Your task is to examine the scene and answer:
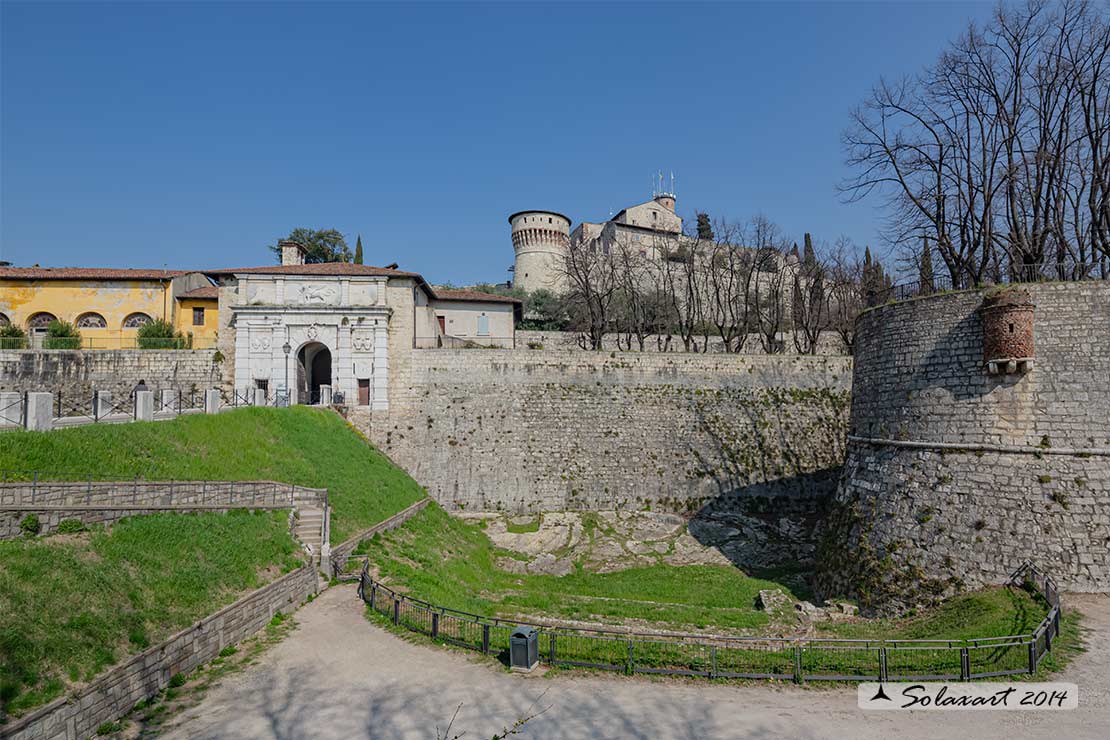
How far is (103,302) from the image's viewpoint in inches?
1298

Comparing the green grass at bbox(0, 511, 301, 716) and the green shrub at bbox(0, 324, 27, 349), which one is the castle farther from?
the green grass at bbox(0, 511, 301, 716)

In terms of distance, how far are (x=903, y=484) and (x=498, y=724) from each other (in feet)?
40.8

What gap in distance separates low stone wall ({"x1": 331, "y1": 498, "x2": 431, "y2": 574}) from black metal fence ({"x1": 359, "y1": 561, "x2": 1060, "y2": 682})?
4872 mm

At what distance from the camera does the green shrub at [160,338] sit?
30234mm

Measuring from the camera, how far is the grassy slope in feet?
40.0

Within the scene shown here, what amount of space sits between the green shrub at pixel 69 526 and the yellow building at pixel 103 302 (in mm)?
23619

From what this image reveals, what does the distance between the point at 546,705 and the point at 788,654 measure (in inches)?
192

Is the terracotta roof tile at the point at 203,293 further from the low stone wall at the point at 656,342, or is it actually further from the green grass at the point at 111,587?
the green grass at the point at 111,587

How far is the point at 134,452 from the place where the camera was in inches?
650

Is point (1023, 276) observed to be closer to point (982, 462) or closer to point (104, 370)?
point (982, 462)

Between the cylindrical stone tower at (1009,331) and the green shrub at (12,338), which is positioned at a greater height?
the green shrub at (12,338)

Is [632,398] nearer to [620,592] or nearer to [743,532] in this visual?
[743,532]

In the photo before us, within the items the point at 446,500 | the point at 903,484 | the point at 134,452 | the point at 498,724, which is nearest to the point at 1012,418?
the point at 903,484

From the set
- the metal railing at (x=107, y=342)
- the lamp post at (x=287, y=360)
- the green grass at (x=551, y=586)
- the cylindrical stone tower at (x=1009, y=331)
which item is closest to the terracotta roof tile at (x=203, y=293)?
the metal railing at (x=107, y=342)
